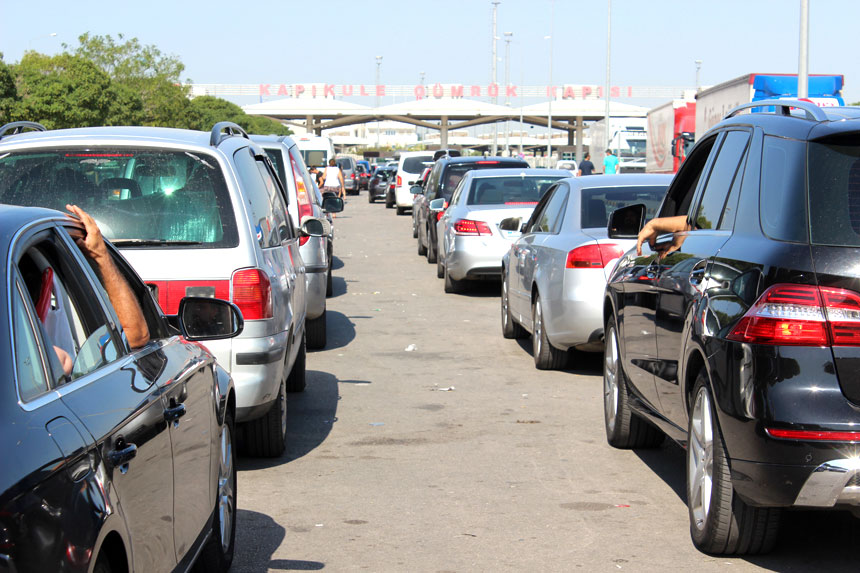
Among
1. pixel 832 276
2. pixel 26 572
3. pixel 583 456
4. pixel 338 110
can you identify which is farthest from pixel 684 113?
pixel 338 110

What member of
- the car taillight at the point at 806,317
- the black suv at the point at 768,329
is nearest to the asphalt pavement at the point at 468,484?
the black suv at the point at 768,329

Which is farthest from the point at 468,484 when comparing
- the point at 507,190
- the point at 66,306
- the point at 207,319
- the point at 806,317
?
the point at 507,190

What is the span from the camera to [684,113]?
38719 millimetres

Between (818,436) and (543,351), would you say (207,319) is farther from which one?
(543,351)

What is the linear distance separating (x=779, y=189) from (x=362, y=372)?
20.1 ft

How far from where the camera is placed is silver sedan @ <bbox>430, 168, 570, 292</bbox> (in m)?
15.4

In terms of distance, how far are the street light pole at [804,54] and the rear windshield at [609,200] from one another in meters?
14.0

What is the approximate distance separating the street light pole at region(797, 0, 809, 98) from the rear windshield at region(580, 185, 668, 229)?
Result: 14028mm

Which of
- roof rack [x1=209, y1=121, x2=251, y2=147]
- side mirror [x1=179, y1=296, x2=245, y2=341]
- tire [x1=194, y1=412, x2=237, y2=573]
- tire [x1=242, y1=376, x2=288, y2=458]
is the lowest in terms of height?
tire [x1=242, y1=376, x2=288, y2=458]

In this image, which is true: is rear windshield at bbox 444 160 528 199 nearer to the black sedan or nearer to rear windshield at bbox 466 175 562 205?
rear windshield at bbox 466 175 562 205

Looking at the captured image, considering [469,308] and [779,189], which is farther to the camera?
[469,308]

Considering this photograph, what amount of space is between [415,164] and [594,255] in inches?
1237

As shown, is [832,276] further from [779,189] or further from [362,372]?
[362,372]

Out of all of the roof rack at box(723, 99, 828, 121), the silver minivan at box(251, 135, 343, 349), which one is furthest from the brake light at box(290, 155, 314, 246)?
the roof rack at box(723, 99, 828, 121)
